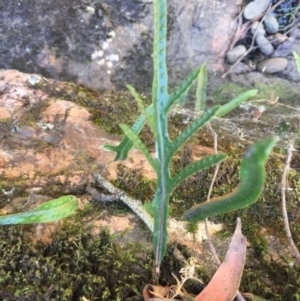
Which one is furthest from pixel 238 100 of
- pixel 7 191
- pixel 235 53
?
pixel 235 53

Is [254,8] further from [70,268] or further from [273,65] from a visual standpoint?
[70,268]

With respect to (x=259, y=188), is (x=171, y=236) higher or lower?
lower

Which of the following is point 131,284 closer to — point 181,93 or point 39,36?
point 181,93

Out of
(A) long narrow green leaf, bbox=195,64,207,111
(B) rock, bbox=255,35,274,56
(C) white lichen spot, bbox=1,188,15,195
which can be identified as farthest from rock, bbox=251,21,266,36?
(C) white lichen spot, bbox=1,188,15,195

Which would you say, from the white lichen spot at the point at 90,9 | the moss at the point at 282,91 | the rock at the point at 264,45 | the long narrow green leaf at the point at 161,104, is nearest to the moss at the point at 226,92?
the moss at the point at 282,91

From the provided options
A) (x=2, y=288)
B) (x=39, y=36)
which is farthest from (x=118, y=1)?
(x=2, y=288)

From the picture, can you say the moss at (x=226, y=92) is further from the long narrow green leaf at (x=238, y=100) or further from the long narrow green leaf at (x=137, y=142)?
the long narrow green leaf at (x=137, y=142)
